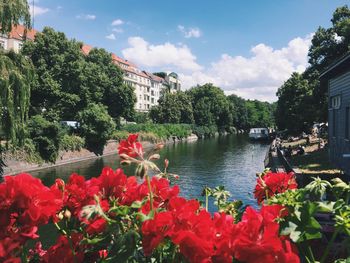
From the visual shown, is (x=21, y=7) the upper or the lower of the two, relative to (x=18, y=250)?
upper

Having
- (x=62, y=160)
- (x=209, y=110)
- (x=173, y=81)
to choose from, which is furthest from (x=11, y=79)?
(x=173, y=81)

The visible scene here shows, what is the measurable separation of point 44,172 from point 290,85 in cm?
3027

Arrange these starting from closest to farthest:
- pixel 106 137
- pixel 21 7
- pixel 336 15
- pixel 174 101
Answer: pixel 21 7, pixel 336 15, pixel 106 137, pixel 174 101

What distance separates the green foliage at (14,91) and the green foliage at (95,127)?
21.5 meters

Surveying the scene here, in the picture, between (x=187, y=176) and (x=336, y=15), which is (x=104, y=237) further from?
(x=336, y=15)

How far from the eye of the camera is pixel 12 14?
57.1 ft

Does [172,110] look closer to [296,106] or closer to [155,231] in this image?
[296,106]

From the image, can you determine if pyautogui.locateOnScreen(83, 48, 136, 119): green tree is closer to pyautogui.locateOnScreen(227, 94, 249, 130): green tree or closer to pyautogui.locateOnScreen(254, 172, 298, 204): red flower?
pyautogui.locateOnScreen(254, 172, 298, 204): red flower

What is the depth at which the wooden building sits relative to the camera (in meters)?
17.5

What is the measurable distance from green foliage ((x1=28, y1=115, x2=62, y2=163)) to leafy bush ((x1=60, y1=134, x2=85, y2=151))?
2.59 meters

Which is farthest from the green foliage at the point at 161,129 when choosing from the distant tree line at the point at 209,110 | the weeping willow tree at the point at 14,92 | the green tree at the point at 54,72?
the weeping willow tree at the point at 14,92

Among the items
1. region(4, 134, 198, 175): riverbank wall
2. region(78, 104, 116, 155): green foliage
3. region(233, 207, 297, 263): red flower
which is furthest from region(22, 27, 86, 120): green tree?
region(233, 207, 297, 263): red flower

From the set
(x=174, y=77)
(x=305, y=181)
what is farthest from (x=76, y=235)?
(x=174, y=77)

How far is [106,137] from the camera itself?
43.2m
